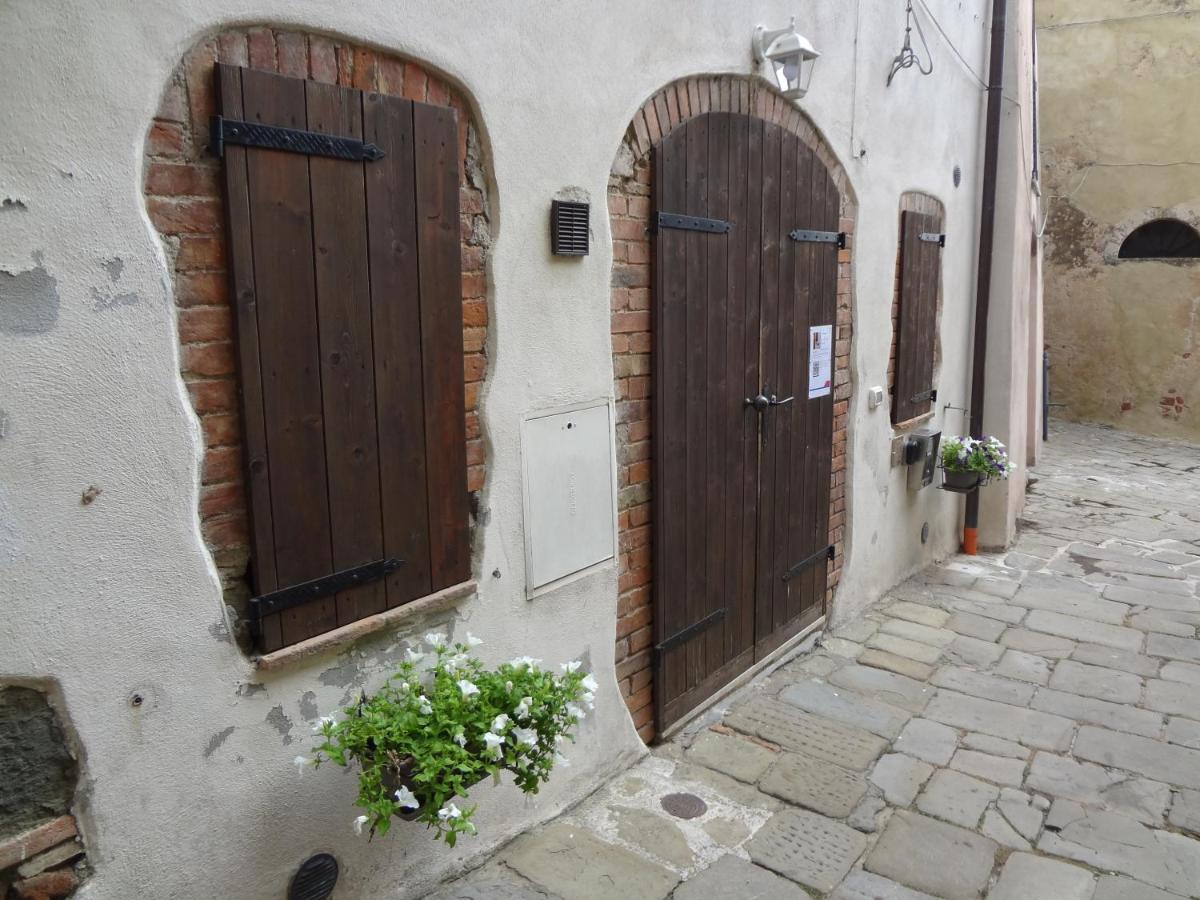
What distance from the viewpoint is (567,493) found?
2996 mm

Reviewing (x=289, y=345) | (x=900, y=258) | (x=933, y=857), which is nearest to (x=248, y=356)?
(x=289, y=345)

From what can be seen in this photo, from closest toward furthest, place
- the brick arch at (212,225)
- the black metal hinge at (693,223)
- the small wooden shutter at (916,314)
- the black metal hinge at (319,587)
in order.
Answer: the brick arch at (212,225) < the black metal hinge at (319,587) < the black metal hinge at (693,223) < the small wooden shutter at (916,314)

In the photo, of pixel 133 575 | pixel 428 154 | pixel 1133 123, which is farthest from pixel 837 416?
pixel 1133 123

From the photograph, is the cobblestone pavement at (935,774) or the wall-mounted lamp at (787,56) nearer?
the cobblestone pavement at (935,774)

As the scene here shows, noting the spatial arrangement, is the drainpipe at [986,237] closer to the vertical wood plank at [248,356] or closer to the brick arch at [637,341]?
the brick arch at [637,341]

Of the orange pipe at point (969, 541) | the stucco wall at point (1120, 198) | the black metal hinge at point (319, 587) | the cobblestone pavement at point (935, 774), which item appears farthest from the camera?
the stucco wall at point (1120, 198)

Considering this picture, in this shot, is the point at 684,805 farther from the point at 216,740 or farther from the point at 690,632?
the point at 216,740

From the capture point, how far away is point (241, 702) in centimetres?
212

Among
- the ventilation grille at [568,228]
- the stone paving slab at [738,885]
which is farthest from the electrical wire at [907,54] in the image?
the stone paving slab at [738,885]

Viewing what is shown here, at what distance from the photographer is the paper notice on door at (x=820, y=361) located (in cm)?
441

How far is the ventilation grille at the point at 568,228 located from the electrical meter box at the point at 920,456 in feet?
11.4

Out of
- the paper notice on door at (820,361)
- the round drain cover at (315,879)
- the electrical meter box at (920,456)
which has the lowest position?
the round drain cover at (315,879)

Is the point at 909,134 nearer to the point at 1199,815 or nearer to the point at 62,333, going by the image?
the point at 1199,815

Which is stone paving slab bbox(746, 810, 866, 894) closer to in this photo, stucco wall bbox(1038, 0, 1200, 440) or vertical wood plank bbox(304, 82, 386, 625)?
vertical wood plank bbox(304, 82, 386, 625)
